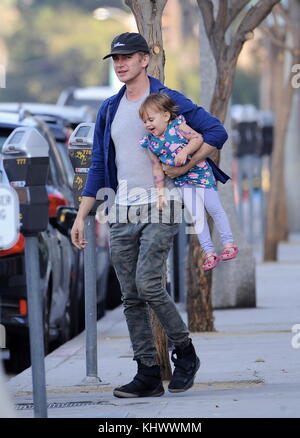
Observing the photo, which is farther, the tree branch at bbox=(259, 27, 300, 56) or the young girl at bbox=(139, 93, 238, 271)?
the tree branch at bbox=(259, 27, 300, 56)

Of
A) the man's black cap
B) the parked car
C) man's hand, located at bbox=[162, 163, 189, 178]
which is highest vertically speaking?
the parked car

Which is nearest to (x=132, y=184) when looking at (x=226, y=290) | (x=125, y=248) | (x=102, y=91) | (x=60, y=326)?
(x=125, y=248)

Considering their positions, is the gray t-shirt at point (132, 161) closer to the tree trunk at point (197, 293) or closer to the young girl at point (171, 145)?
the young girl at point (171, 145)

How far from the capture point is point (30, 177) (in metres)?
6.40

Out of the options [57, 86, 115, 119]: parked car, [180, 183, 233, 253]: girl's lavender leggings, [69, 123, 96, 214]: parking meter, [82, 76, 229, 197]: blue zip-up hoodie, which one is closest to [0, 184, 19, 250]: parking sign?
[82, 76, 229, 197]: blue zip-up hoodie

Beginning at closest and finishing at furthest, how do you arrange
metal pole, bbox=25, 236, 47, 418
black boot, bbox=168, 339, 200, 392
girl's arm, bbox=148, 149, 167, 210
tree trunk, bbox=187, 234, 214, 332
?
metal pole, bbox=25, 236, 47, 418
girl's arm, bbox=148, 149, 167, 210
black boot, bbox=168, 339, 200, 392
tree trunk, bbox=187, 234, 214, 332

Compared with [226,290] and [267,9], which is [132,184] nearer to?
[267,9]

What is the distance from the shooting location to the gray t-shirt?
24.3 feet

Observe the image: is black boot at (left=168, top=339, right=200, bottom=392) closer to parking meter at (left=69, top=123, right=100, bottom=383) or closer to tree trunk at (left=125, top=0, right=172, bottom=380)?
tree trunk at (left=125, top=0, right=172, bottom=380)

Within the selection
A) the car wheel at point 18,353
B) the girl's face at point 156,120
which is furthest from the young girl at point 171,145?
the car wheel at point 18,353

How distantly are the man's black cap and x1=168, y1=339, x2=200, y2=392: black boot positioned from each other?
66.0 inches

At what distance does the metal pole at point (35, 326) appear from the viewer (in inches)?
248

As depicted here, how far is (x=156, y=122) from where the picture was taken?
723 centimetres

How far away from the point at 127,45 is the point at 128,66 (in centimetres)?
11
